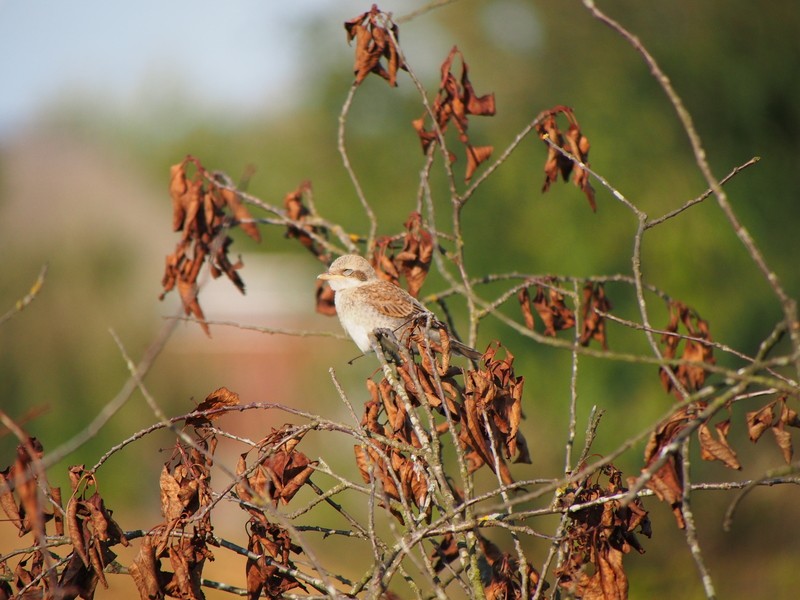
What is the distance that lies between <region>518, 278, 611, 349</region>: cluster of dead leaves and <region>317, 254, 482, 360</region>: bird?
2.93 ft

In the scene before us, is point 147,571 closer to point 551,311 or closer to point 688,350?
point 551,311

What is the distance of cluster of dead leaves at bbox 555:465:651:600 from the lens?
8.86 ft

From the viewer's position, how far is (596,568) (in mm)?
2732

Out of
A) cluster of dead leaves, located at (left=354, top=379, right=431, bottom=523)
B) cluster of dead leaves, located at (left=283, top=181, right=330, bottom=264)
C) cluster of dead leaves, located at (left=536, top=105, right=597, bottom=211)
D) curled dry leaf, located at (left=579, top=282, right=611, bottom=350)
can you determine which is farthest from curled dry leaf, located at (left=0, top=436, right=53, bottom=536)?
curled dry leaf, located at (left=579, top=282, right=611, bottom=350)

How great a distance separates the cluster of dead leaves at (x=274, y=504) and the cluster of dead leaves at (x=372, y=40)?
5.43ft

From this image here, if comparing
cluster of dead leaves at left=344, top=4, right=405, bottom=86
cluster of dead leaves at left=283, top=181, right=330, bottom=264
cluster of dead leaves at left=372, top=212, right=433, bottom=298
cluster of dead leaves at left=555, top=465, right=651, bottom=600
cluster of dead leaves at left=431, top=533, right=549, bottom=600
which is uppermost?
cluster of dead leaves at left=344, top=4, right=405, bottom=86

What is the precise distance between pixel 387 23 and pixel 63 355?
9.99m

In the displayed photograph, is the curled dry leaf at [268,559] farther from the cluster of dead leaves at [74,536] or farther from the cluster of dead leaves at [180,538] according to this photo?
the cluster of dead leaves at [74,536]

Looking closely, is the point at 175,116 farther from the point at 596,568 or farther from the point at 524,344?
the point at 596,568

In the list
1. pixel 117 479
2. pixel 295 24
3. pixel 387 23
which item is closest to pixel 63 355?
pixel 117 479

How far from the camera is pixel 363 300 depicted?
5.18 metres

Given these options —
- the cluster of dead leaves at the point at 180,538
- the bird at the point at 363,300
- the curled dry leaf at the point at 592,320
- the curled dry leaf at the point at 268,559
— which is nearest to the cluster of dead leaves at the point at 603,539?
the curled dry leaf at the point at 268,559

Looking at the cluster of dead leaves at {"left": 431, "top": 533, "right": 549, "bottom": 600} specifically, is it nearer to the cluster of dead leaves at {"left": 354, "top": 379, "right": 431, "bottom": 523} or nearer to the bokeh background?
the cluster of dead leaves at {"left": 354, "top": 379, "right": 431, "bottom": 523}

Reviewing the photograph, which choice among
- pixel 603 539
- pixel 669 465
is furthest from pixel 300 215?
pixel 669 465
